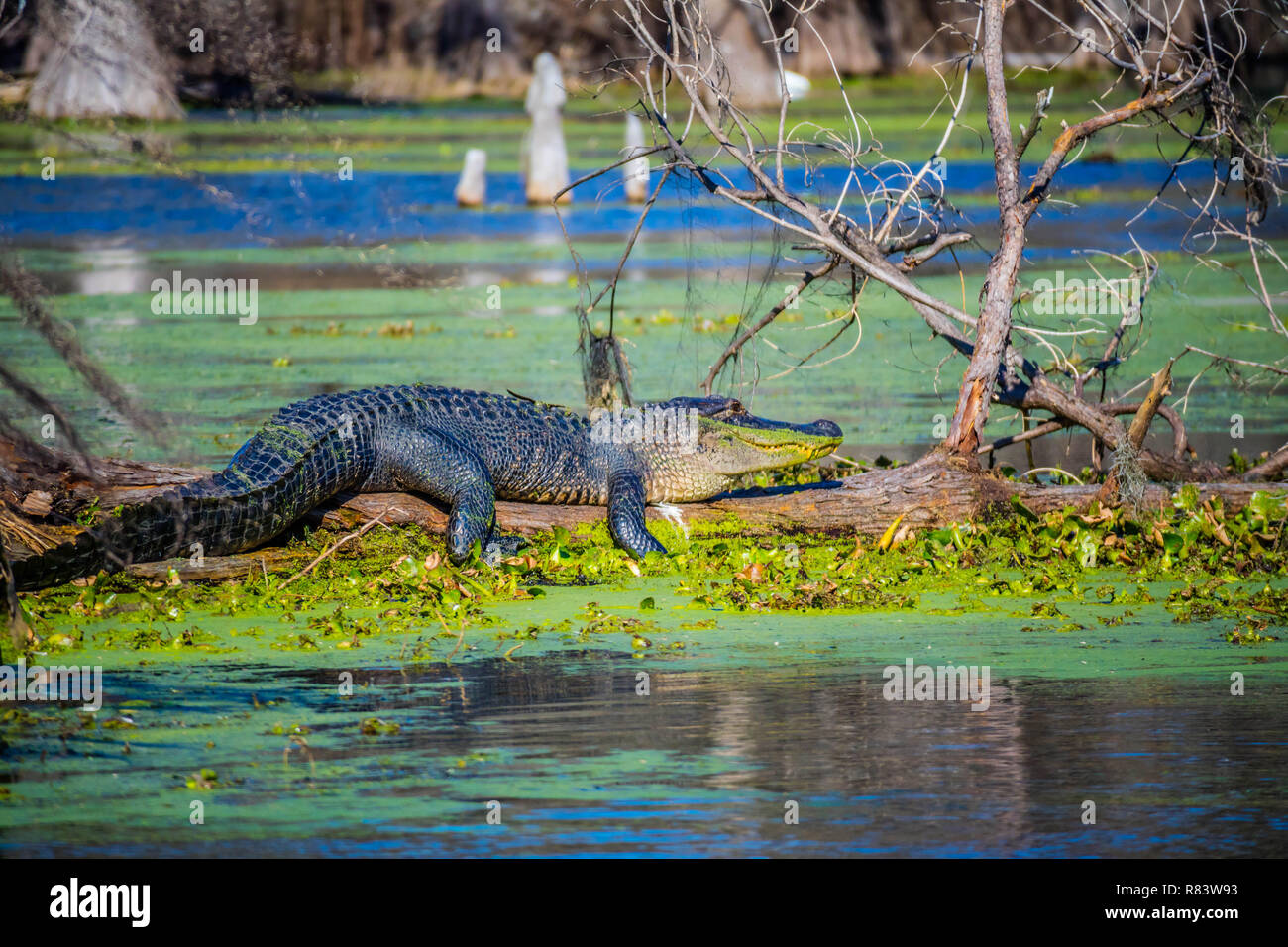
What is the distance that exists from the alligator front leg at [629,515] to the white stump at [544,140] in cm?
1301

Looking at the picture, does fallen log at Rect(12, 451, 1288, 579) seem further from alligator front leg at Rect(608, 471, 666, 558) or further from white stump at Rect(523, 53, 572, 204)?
white stump at Rect(523, 53, 572, 204)

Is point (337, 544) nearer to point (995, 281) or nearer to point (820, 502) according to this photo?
point (820, 502)

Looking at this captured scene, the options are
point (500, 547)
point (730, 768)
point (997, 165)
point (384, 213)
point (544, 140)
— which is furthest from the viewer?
point (544, 140)

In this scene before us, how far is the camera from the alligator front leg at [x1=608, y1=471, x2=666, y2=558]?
288 inches

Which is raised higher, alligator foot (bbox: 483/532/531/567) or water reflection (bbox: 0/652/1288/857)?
alligator foot (bbox: 483/532/531/567)

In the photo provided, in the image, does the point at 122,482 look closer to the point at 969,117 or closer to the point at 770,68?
the point at 969,117

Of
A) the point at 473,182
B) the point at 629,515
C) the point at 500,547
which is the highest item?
the point at 473,182

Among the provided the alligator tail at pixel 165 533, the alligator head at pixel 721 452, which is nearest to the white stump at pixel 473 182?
the alligator head at pixel 721 452

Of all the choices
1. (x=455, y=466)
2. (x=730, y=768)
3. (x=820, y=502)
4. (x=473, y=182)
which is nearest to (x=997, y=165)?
(x=820, y=502)

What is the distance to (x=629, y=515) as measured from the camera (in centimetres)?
738

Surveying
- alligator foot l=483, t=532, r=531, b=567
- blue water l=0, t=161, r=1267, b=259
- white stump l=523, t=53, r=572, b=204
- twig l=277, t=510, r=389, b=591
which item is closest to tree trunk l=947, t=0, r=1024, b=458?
alligator foot l=483, t=532, r=531, b=567

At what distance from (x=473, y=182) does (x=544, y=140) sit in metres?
1.35

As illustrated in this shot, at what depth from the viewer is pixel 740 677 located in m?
5.64

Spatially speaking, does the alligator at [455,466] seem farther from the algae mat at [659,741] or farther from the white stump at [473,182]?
the white stump at [473,182]
